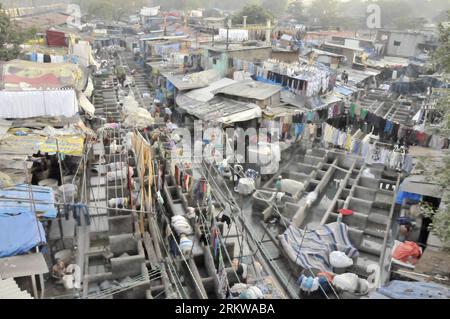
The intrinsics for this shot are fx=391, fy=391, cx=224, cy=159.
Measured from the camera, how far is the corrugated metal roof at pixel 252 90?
24.6 m

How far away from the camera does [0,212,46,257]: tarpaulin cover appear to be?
34.1 ft

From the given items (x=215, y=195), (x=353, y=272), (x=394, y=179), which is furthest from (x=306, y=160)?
(x=353, y=272)

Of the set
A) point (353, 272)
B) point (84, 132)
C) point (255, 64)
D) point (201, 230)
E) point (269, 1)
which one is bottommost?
point (353, 272)

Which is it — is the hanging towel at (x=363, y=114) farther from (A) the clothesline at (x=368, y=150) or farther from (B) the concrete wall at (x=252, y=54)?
(B) the concrete wall at (x=252, y=54)

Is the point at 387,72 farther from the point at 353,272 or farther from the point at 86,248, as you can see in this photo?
the point at 86,248

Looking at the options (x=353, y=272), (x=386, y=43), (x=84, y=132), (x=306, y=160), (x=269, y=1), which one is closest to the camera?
(x=353, y=272)

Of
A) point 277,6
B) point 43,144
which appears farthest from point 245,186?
point 277,6

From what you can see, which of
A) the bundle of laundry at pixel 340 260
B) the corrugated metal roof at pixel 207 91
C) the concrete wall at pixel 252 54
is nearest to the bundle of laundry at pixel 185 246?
the bundle of laundry at pixel 340 260

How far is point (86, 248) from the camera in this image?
547 inches

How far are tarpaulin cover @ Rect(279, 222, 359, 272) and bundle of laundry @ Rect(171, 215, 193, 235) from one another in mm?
3285

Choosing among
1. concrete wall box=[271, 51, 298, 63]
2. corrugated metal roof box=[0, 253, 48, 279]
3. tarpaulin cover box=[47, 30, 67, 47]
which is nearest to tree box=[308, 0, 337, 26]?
concrete wall box=[271, 51, 298, 63]

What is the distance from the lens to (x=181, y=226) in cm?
1377

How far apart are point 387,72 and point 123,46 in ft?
122

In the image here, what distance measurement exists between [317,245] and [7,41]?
27632mm
